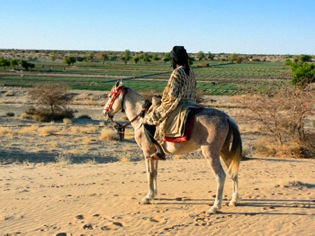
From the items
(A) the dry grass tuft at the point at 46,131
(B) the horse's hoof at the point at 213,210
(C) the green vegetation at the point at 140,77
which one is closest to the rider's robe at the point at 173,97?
(B) the horse's hoof at the point at 213,210

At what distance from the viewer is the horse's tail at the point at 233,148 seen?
907 centimetres

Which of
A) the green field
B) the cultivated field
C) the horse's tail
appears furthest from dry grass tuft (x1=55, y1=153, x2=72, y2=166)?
the green field

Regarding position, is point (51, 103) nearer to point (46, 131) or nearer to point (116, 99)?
point (46, 131)

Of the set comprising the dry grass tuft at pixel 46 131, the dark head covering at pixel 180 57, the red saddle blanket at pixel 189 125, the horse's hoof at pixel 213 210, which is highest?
the dark head covering at pixel 180 57

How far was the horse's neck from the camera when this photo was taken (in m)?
9.93

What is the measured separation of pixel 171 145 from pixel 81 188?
384cm

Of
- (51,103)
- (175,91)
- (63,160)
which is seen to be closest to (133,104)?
(175,91)

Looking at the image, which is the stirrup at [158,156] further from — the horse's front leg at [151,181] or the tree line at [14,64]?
the tree line at [14,64]

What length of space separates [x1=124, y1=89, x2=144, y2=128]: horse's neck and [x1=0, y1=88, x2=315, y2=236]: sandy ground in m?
1.90

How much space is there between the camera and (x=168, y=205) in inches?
384

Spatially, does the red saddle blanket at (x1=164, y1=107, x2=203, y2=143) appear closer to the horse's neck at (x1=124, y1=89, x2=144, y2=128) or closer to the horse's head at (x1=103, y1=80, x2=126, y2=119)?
the horse's neck at (x1=124, y1=89, x2=144, y2=128)

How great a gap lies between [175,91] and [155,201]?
8.64 ft

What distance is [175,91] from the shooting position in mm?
8875

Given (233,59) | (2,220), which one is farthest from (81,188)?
(233,59)
